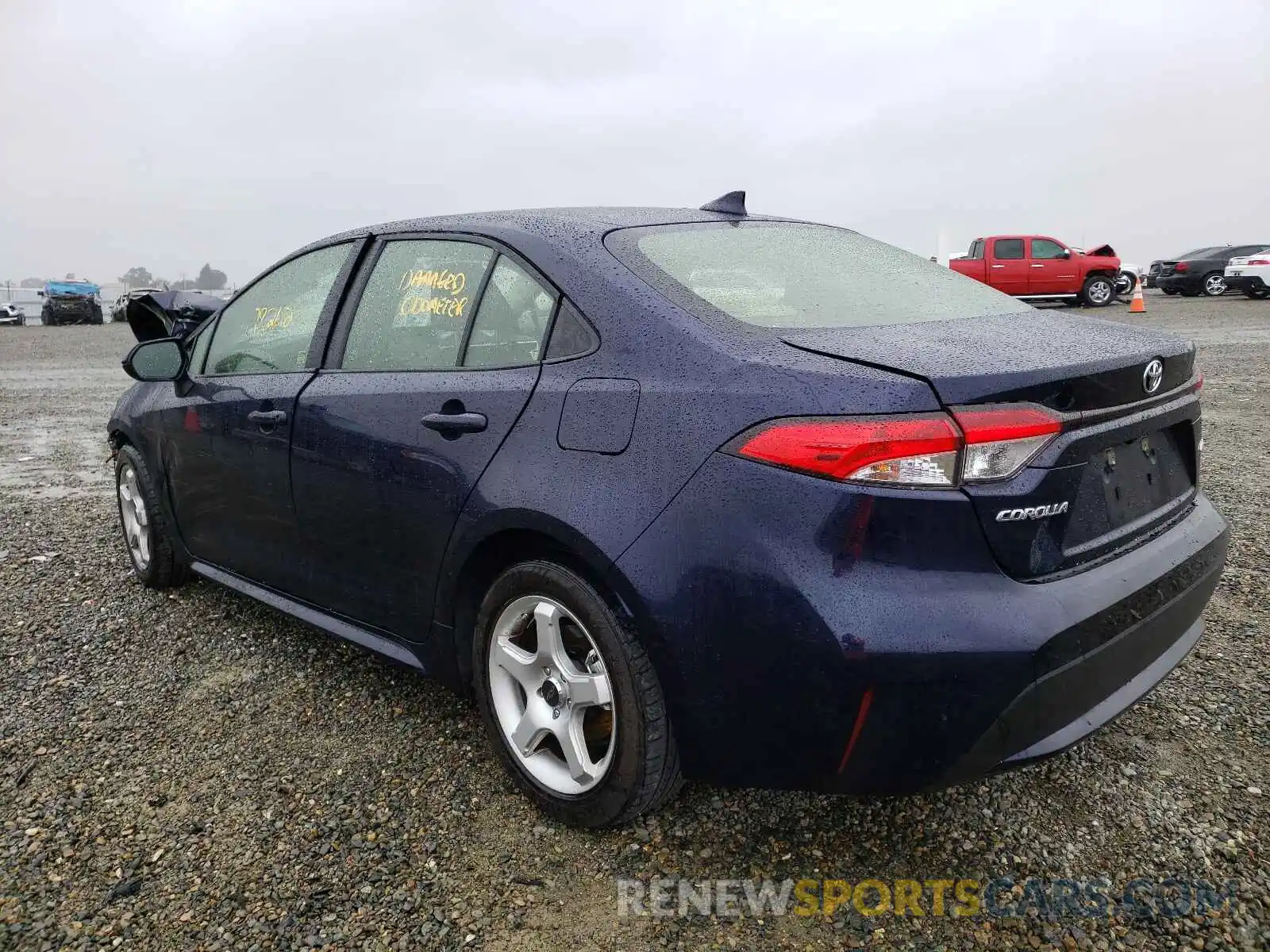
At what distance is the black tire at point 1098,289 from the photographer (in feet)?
75.0

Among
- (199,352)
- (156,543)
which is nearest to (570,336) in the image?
(199,352)

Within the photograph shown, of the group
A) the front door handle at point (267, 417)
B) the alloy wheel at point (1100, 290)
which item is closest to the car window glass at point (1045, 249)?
the alloy wheel at point (1100, 290)

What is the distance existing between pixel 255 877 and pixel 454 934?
0.55m

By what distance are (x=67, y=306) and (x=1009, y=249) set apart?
31062 mm

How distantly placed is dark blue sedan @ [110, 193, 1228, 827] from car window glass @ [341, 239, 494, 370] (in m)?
0.01

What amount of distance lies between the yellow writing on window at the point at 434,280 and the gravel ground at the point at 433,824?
1345mm

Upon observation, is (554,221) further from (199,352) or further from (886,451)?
(199,352)

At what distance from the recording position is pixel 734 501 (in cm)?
188

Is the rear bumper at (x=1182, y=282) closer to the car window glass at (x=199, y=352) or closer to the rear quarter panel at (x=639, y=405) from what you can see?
the car window glass at (x=199, y=352)

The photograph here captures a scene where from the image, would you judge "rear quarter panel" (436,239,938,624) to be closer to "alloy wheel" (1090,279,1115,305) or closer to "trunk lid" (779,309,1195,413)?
"trunk lid" (779,309,1195,413)

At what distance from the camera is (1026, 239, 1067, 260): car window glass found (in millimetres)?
22453

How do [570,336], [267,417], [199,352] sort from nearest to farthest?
[570,336]
[267,417]
[199,352]

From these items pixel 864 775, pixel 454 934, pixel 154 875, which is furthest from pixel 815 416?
pixel 154 875

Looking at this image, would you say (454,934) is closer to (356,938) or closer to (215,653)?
(356,938)
